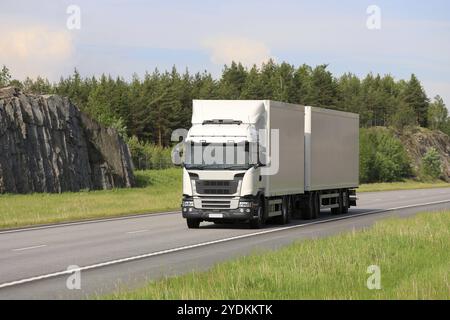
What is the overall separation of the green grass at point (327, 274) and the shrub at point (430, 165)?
11311 cm

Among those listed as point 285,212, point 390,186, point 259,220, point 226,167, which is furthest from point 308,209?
point 390,186

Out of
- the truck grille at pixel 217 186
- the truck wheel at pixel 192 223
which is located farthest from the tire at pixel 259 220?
the truck wheel at pixel 192 223

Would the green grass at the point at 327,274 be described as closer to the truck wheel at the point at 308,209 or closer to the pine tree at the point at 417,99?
the truck wheel at the point at 308,209

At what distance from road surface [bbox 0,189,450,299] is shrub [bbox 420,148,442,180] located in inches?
3980

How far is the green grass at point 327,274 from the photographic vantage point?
1101 cm

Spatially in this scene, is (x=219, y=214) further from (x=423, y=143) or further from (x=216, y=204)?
(x=423, y=143)

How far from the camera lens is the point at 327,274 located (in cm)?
1296

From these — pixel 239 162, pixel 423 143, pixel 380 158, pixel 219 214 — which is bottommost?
pixel 380 158

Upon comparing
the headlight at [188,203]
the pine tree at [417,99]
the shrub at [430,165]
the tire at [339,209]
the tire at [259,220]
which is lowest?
the shrub at [430,165]

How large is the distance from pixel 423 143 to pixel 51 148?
347 feet

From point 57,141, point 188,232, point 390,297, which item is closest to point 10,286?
point 390,297

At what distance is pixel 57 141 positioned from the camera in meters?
59.8

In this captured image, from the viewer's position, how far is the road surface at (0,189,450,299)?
13492 millimetres

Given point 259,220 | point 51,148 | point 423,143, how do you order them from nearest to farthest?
point 259,220
point 51,148
point 423,143
